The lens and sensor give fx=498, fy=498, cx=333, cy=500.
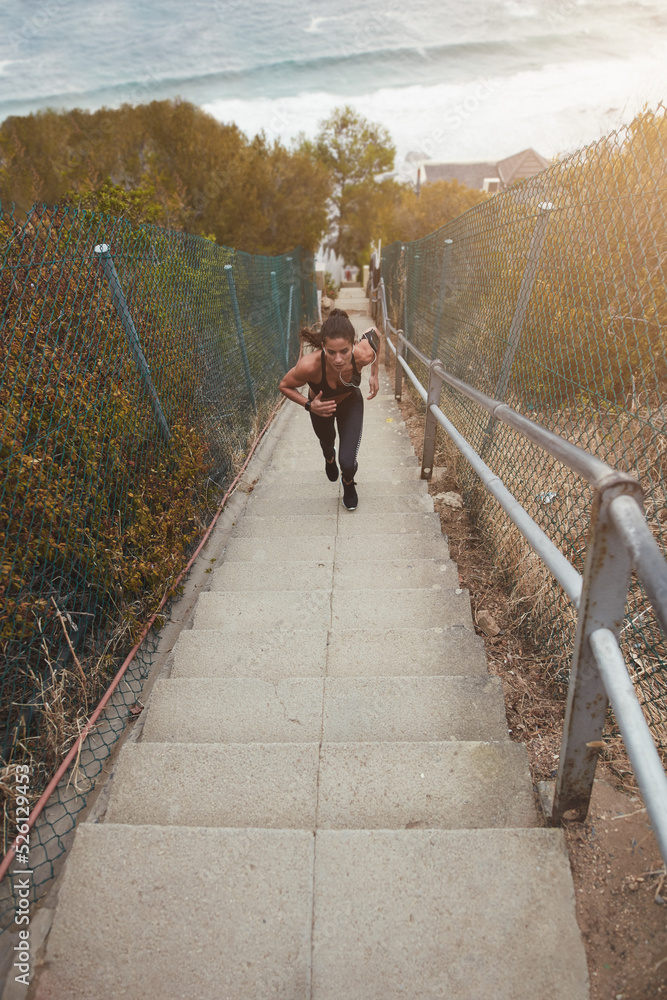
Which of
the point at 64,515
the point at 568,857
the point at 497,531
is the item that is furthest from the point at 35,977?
the point at 497,531

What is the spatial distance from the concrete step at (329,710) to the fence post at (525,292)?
1634 millimetres

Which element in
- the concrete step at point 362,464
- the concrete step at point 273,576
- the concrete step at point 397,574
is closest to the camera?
the concrete step at point 397,574

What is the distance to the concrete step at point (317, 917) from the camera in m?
1.21

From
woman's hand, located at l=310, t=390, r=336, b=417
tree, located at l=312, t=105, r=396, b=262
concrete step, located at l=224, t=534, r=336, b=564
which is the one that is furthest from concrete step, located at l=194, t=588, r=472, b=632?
tree, located at l=312, t=105, r=396, b=262

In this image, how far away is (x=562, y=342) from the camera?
3.22 m

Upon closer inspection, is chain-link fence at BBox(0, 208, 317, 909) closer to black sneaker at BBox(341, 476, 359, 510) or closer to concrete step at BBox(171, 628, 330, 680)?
concrete step at BBox(171, 628, 330, 680)

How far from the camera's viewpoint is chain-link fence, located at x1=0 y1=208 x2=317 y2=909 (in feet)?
7.01

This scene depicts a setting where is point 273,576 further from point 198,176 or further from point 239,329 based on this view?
point 198,176

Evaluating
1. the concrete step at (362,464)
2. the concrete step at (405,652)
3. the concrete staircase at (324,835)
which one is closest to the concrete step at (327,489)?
the concrete step at (362,464)

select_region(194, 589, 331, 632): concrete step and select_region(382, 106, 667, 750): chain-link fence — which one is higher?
select_region(382, 106, 667, 750): chain-link fence

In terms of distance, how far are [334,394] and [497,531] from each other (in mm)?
1496

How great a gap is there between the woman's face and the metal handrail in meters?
1.82

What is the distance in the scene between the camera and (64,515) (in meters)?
2.47

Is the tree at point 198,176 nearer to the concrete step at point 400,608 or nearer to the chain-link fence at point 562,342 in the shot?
the chain-link fence at point 562,342
